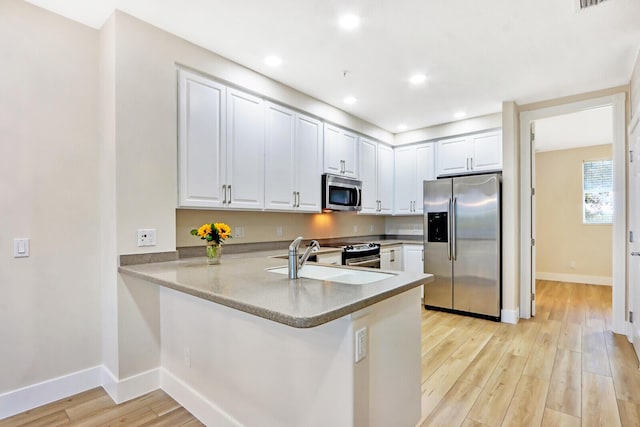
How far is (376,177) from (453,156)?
1.11 metres

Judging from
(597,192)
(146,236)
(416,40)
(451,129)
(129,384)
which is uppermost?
(416,40)

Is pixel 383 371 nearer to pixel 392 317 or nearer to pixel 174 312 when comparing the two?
pixel 392 317

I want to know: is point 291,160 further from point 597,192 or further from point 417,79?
point 597,192

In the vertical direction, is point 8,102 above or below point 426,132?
below

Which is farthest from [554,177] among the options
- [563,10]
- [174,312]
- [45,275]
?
[45,275]

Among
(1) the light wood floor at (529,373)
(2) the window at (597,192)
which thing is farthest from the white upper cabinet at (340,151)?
(2) the window at (597,192)

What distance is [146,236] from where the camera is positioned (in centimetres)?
230

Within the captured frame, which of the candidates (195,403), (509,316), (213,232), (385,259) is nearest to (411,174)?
(385,259)

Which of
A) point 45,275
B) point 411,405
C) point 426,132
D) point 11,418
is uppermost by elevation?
point 426,132

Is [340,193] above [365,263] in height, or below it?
above

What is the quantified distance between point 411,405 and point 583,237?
6041 millimetres

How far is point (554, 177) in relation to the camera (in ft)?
20.4

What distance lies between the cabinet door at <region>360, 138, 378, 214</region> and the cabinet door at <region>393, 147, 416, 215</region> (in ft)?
1.63

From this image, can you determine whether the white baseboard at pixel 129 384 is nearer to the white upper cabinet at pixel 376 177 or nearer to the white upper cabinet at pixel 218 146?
the white upper cabinet at pixel 218 146
